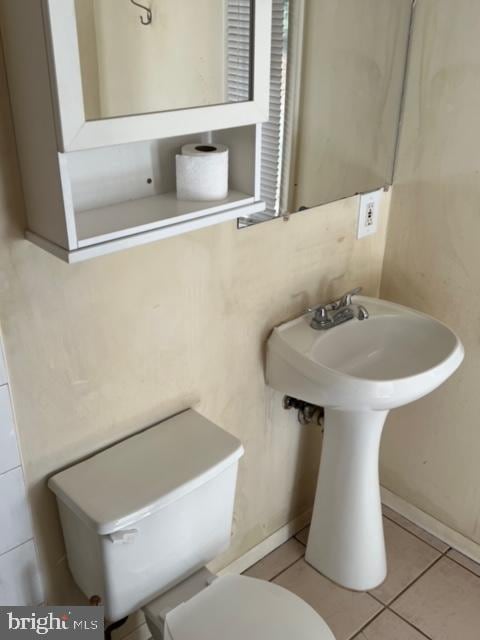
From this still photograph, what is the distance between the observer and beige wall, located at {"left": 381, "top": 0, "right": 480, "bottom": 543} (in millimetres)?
1677

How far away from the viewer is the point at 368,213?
188cm

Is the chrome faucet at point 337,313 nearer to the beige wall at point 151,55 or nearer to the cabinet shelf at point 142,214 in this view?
the cabinet shelf at point 142,214

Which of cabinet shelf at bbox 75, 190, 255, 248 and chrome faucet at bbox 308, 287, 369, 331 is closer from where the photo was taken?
cabinet shelf at bbox 75, 190, 255, 248

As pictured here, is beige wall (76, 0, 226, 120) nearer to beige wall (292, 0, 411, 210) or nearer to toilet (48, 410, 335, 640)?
beige wall (292, 0, 411, 210)

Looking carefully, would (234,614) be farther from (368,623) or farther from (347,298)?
(347,298)

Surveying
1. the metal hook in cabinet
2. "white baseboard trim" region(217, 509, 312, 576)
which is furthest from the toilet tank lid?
the metal hook in cabinet

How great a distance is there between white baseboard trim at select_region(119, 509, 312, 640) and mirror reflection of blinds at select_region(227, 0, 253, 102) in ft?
4.48

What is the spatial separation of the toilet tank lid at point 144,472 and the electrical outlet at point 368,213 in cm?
76

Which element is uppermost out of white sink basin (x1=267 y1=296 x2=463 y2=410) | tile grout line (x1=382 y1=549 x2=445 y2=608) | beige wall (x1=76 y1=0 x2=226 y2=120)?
beige wall (x1=76 y1=0 x2=226 y2=120)

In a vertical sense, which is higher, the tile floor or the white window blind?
the white window blind

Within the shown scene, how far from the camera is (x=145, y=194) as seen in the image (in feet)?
4.35

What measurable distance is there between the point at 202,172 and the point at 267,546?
4.29 ft

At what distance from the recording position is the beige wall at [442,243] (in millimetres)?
1677

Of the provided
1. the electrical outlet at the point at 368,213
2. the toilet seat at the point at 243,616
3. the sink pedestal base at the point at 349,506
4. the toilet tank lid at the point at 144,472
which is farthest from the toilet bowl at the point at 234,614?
the electrical outlet at the point at 368,213
